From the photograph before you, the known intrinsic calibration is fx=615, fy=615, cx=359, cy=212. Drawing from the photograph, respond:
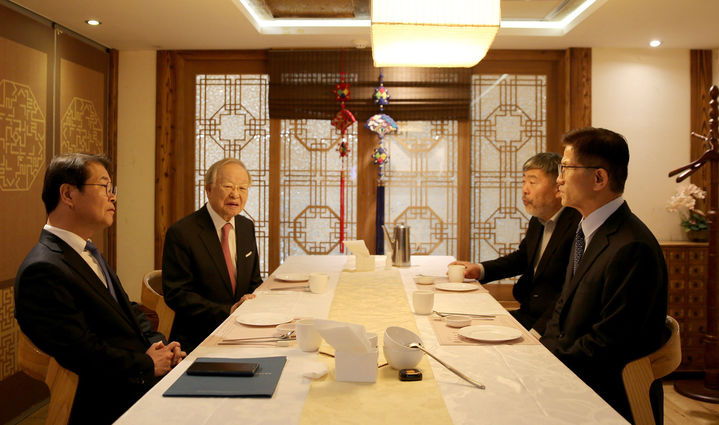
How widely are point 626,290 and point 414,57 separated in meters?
1.50

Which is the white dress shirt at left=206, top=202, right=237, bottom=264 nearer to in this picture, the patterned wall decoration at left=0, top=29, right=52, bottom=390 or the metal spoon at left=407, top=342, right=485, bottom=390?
the patterned wall decoration at left=0, top=29, right=52, bottom=390

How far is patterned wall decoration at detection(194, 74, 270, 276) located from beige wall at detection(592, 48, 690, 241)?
2.63 meters

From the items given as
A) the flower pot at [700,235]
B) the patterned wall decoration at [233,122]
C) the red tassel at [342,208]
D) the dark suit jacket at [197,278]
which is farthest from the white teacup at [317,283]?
the flower pot at [700,235]

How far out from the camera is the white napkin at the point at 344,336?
143 cm

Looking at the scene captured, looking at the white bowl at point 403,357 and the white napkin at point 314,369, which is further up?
the white bowl at point 403,357

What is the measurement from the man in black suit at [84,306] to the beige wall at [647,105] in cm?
379

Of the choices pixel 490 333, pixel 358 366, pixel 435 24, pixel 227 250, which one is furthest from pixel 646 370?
pixel 227 250

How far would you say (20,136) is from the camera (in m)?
3.56

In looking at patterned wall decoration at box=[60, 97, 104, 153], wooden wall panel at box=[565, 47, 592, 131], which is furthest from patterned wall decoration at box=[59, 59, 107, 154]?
wooden wall panel at box=[565, 47, 592, 131]

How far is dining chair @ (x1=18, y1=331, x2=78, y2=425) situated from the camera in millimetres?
1856

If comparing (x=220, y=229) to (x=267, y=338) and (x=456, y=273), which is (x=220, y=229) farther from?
(x=267, y=338)

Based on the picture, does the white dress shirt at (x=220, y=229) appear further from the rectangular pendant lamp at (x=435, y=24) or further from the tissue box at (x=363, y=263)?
the rectangular pendant lamp at (x=435, y=24)

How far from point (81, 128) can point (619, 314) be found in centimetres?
375

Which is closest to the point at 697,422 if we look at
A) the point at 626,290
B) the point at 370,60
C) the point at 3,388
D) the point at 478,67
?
the point at 626,290
